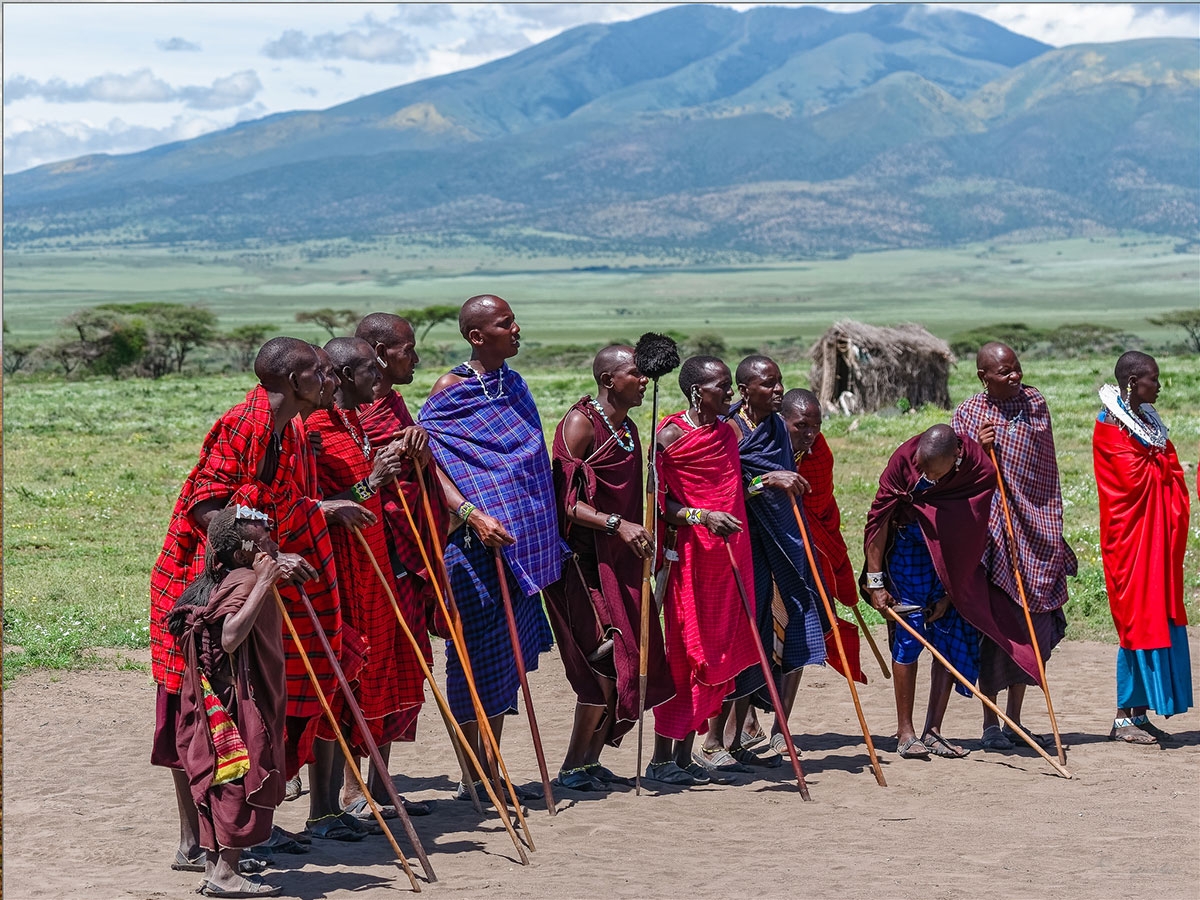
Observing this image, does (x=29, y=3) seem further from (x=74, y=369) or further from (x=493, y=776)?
(x=74, y=369)

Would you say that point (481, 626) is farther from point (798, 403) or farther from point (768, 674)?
point (798, 403)

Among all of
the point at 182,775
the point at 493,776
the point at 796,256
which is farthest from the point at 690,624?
the point at 796,256

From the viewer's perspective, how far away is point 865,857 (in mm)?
6270

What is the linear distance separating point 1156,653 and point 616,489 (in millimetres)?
3079

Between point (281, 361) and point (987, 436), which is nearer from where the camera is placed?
point (281, 361)

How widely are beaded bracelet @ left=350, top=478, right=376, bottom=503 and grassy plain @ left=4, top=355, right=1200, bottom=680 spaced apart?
3955 millimetres

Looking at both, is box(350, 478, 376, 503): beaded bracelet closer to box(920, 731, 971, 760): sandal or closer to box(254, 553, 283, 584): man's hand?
box(254, 553, 283, 584): man's hand

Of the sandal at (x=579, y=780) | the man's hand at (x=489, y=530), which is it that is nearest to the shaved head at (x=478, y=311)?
the man's hand at (x=489, y=530)

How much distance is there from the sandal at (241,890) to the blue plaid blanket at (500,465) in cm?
183

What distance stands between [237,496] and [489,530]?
1.32m

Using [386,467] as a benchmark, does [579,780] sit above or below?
below

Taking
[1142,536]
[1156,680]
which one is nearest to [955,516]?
[1142,536]

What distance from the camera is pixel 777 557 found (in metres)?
7.88

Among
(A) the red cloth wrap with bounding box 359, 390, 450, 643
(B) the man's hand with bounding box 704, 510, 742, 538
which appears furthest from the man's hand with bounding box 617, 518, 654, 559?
(A) the red cloth wrap with bounding box 359, 390, 450, 643
